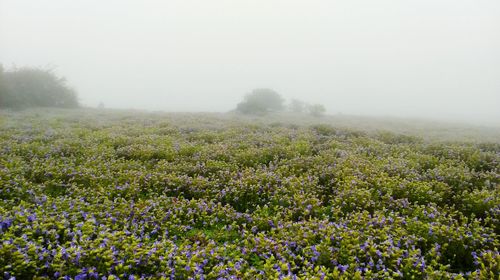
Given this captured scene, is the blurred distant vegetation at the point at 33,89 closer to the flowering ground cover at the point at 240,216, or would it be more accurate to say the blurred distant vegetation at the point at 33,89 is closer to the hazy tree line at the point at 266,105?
the hazy tree line at the point at 266,105

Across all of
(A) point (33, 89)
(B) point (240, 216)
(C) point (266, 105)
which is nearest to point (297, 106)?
(C) point (266, 105)

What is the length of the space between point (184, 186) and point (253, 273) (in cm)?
378

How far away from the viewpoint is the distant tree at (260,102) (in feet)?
134

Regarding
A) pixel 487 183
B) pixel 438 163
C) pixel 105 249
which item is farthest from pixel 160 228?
pixel 438 163

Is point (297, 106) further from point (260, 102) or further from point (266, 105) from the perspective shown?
point (260, 102)

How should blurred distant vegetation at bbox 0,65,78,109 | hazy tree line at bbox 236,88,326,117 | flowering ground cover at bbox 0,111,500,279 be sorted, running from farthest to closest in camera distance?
hazy tree line at bbox 236,88,326,117, blurred distant vegetation at bbox 0,65,78,109, flowering ground cover at bbox 0,111,500,279

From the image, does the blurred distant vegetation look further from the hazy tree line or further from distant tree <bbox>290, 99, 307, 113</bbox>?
distant tree <bbox>290, 99, 307, 113</bbox>

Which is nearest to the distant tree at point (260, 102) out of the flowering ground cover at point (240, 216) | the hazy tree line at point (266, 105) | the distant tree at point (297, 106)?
the hazy tree line at point (266, 105)

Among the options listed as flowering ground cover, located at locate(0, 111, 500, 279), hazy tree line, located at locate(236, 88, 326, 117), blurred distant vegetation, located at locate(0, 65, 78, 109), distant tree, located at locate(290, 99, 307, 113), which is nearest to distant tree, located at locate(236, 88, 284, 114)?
hazy tree line, located at locate(236, 88, 326, 117)

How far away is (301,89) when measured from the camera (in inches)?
5773

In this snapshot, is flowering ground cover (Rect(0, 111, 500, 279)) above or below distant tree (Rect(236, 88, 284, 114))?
→ below

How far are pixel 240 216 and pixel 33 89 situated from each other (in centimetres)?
3269

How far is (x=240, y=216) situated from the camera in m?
6.38

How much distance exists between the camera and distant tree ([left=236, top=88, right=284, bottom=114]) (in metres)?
40.9
